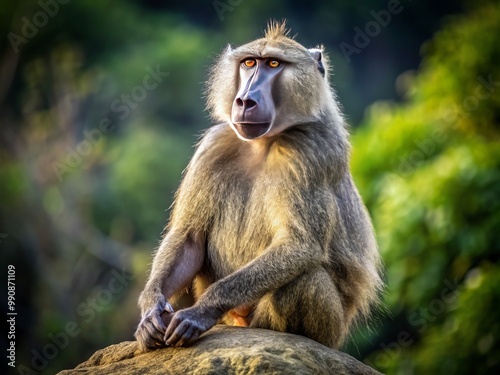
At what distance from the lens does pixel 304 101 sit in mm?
7418

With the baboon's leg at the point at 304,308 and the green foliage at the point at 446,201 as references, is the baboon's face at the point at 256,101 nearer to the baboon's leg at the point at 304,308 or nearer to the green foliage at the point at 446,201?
the baboon's leg at the point at 304,308

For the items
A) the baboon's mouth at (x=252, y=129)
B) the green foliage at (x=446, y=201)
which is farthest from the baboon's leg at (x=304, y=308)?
the green foliage at (x=446, y=201)

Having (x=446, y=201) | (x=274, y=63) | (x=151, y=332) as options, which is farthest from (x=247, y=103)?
(x=446, y=201)

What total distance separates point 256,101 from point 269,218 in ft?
3.01

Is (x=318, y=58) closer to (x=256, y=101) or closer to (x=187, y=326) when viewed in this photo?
(x=256, y=101)

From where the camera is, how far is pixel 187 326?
664 cm

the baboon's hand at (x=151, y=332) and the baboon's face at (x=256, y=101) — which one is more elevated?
the baboon's face at (x=256, y=101)

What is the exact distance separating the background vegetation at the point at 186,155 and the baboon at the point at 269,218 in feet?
4.98

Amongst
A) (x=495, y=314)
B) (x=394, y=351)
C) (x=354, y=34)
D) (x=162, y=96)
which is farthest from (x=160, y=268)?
(x=354, y=34)

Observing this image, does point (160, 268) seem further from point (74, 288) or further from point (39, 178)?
point (39, 178)

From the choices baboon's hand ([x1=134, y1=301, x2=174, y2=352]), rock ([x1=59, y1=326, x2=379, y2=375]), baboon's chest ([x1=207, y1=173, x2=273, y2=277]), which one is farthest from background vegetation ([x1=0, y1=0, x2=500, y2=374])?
baboon's hand ([x1=134, y1=301, x2=174, y2=352])

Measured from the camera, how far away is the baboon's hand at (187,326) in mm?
6621

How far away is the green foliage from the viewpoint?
497 inches

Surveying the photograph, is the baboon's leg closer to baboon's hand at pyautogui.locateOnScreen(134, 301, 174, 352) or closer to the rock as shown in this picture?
the rock
